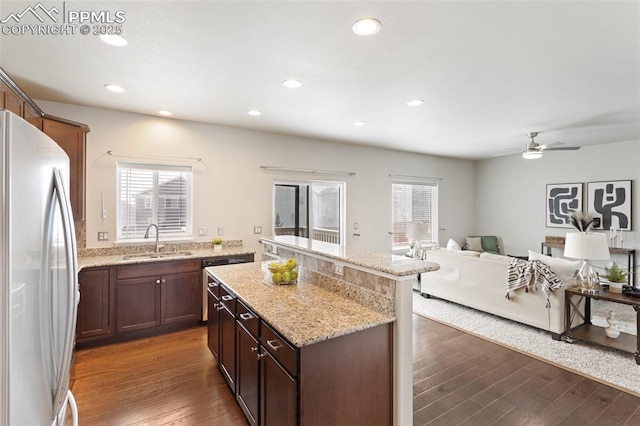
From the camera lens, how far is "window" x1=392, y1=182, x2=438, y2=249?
264 inches

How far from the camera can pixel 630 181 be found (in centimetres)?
551

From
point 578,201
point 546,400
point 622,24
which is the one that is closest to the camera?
point 622,24

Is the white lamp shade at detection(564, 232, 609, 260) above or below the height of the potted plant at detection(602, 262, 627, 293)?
above

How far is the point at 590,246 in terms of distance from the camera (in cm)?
329

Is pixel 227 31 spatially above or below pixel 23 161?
above

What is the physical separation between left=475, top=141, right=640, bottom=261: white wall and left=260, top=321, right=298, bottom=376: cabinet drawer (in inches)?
276

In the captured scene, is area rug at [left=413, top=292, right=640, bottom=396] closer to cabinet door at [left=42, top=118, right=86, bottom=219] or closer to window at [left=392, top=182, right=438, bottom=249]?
window at [left=392, top=182, right=438, bottom=249]

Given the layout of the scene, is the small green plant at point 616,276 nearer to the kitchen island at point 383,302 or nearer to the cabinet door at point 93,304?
the kitchen island at point 383,302

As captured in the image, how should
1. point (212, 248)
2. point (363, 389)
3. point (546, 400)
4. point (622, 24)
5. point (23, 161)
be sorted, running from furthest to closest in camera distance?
point (212, 248) → point (546, 400) → point (622, 24) → point (363, 389) → point (23, 161)

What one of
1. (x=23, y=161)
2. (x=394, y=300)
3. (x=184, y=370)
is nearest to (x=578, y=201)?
(x=394, y=300)

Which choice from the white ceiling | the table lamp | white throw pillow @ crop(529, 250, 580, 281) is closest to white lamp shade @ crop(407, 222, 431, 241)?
the white ceiling

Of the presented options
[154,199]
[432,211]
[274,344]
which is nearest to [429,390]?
[274,344]

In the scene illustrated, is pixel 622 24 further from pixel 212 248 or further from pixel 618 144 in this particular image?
pixel 618 144

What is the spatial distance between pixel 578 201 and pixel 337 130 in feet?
17.1
